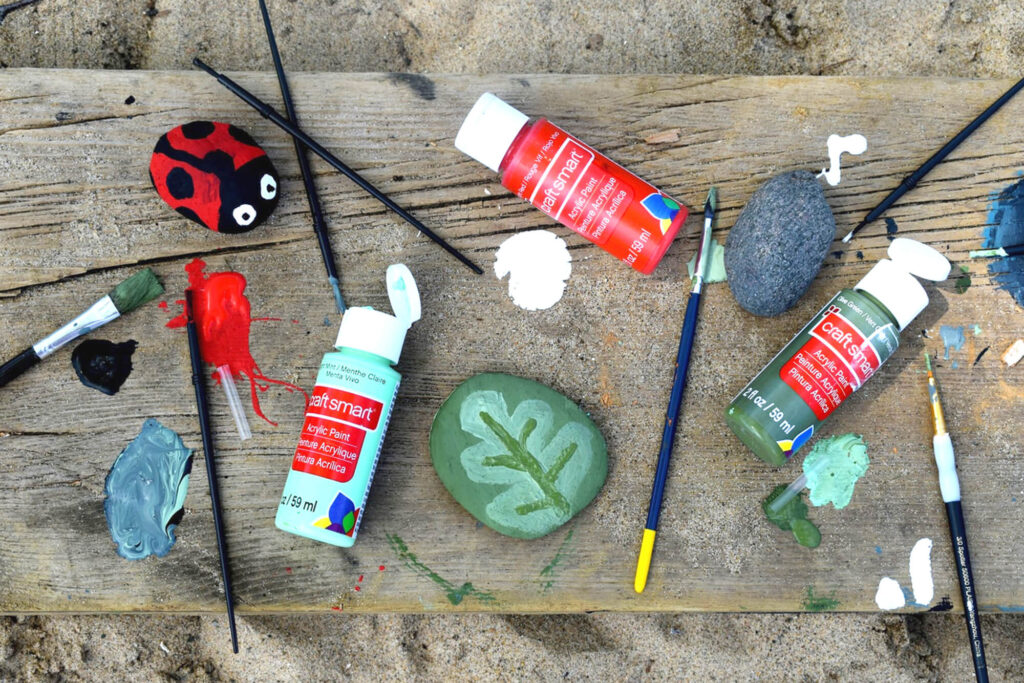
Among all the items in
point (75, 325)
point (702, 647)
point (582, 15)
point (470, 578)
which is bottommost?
point (702, 647)

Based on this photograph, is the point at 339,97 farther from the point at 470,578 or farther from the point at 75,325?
the point at 470,578

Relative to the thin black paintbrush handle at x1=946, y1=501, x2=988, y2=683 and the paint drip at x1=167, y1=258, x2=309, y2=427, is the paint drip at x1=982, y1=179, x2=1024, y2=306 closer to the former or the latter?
the thin black paintbrush handle at x1=946, y1=501, x2=988, y2=683

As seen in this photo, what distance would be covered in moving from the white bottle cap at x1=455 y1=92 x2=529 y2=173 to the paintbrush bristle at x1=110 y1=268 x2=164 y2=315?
0.48 m

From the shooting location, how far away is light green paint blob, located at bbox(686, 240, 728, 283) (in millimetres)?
986

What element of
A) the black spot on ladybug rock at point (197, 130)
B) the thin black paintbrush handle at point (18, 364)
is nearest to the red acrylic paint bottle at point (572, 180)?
the black spot on ladybug rock at point (197, 130)

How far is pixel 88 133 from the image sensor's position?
38.4 inches

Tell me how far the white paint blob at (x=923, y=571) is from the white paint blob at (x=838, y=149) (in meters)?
0.53

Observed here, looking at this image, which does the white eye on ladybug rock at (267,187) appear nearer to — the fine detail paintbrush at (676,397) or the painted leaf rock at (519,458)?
the painted leaf rock at (519,458)

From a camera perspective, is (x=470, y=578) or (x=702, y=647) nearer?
(x=470, y=578)

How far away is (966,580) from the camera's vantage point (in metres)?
0.94

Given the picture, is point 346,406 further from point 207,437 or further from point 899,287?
point 899,287

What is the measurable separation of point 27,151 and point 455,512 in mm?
796

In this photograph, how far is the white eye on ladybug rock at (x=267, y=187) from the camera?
0.94 meters

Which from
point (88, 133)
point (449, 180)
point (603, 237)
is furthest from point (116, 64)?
point (603, 237)
